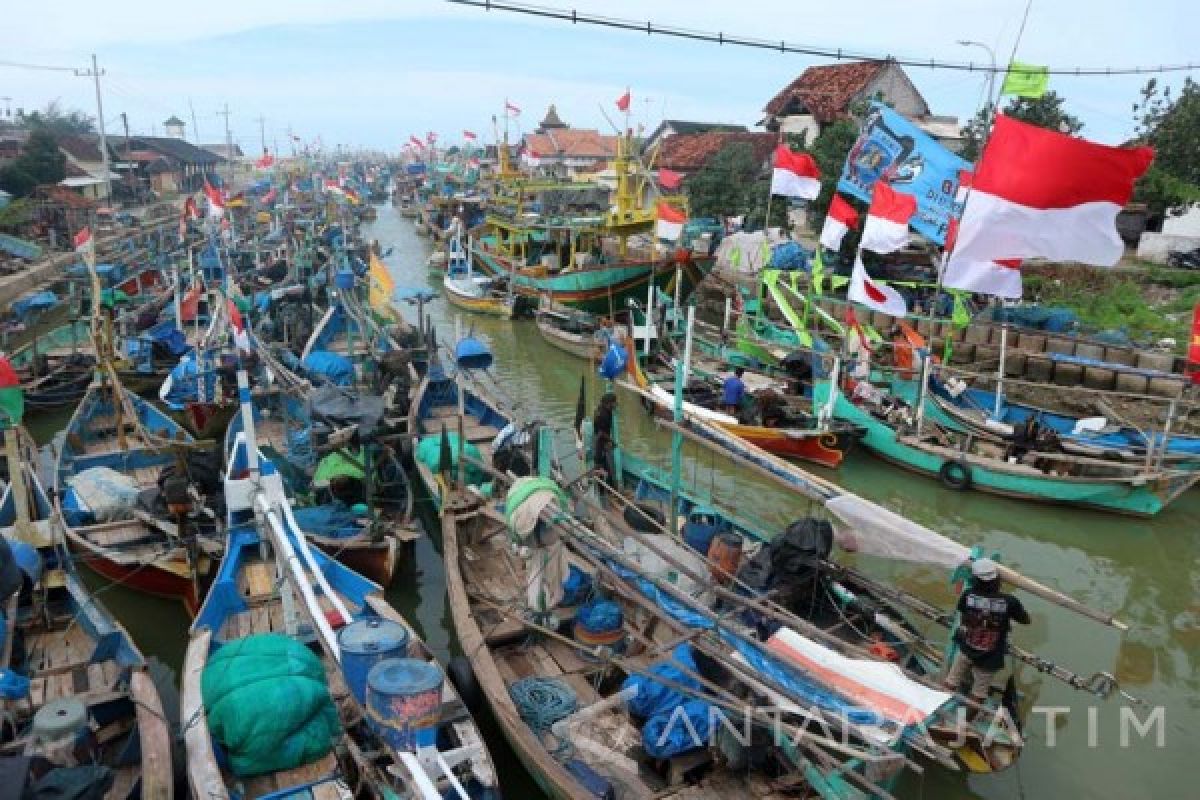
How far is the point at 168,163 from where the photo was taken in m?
67.2

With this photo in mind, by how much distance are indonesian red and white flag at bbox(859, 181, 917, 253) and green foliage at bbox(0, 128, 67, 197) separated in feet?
146

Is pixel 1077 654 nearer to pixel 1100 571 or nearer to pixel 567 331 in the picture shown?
pixel 1100 571

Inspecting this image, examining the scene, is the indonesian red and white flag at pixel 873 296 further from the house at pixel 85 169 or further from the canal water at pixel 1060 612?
the house at pixel 85 169

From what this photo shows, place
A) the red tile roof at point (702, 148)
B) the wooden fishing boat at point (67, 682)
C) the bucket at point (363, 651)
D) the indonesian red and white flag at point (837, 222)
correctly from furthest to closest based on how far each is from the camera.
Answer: the red tile roof at point (702, 148) < the indonesian red and white flag at point (837, 222) < the wooden fishing boat at point (67, 682) < the bucket at point (363, 651)

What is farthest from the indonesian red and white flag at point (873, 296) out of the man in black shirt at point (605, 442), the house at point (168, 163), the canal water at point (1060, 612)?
the house at point (168, 163)

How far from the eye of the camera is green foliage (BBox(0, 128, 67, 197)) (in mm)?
41219

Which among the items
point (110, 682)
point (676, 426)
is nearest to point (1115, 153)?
point (676, 426)

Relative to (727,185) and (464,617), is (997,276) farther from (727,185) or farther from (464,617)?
(727,185)

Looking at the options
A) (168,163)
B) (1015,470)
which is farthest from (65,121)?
(1015,470)

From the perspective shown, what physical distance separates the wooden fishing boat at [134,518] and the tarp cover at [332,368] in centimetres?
399

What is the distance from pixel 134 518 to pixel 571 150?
64.7 m

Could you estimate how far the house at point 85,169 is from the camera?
4747cm

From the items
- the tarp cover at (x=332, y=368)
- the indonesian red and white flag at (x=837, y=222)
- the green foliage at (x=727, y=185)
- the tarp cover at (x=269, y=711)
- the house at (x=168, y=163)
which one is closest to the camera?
the tarp cover at (x=269, y=711)

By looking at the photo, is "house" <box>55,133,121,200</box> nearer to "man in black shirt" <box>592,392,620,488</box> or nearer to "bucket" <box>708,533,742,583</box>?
"man in black shirt" <box>592,392,620,488</box>
